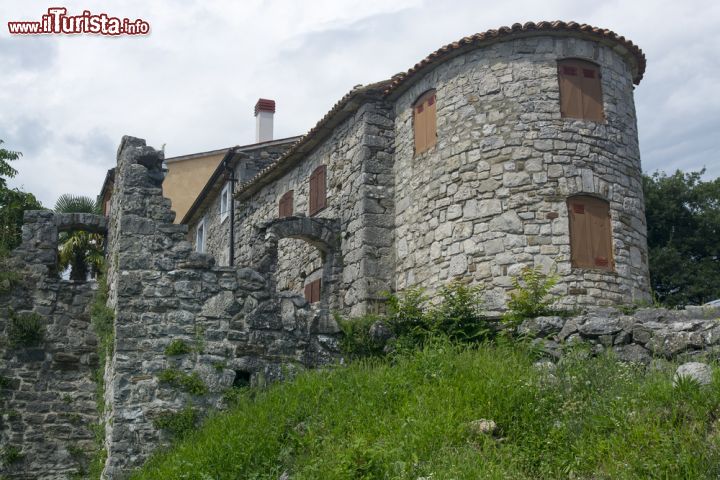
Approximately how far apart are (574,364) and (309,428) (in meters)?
2.99

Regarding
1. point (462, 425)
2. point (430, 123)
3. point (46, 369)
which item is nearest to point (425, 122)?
point (430, 123)

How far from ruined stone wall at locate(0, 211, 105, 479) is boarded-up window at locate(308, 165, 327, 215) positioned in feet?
20.1

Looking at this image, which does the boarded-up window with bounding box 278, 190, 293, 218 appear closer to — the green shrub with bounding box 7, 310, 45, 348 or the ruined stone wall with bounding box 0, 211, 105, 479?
the ruined stone wall with bounding box 0, 211, 105, 479

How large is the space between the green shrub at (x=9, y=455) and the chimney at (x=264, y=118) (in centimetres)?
1598

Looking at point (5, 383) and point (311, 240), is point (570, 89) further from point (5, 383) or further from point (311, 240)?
point (5, 383)

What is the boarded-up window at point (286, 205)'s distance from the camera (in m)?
19.7

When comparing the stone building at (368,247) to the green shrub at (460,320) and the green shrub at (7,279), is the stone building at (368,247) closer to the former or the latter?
the green shrub at (7,279)

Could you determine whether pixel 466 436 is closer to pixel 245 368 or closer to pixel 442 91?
pixel 245 368

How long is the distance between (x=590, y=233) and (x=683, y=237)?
47.8 ft

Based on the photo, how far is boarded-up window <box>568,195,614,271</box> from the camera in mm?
13289

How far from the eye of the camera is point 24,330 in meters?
12.2

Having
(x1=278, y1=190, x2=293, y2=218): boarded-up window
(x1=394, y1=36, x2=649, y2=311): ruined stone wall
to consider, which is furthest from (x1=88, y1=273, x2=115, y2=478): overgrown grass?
(x1=278, y1=190, x2=293, y2=218): boarded-up window

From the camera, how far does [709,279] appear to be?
82.4ft

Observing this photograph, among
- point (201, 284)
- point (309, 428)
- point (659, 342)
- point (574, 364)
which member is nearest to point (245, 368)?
point (201, 284)
